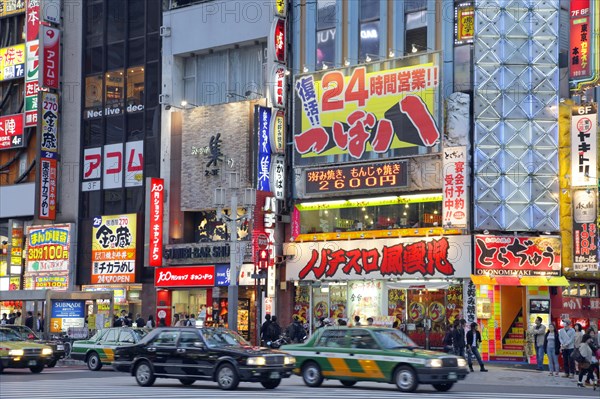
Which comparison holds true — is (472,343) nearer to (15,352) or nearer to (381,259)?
(381,259)

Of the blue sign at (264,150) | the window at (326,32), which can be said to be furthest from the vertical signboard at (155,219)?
the window at (326,32)

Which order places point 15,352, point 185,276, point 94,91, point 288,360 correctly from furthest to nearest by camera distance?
point 94,91
point 185,276
point 15,352
point 288,360

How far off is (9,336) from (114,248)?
21.7 m

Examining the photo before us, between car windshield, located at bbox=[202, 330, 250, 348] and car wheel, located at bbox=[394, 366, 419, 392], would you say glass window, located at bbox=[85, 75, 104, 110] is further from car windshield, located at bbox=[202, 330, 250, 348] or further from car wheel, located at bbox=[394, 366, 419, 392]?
car wheel, located at bbox=[394, 366, 419, 392]

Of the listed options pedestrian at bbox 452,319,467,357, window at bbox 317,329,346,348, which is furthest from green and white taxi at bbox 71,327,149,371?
pedestrian at bbox 452,319,467,357

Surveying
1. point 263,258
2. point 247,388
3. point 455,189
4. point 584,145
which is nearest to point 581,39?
point 584,145

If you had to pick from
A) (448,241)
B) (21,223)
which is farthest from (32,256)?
(448,241)

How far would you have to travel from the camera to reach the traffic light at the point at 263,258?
1850 inches

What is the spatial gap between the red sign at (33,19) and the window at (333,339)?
35.8m

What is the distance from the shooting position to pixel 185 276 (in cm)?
5212

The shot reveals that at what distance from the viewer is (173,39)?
54.8 metres

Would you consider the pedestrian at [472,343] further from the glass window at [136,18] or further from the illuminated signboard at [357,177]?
the glass window at [136,18]

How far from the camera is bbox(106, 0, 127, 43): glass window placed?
57.8m

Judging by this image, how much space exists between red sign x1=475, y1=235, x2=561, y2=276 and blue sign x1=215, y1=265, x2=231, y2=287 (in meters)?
12.9
